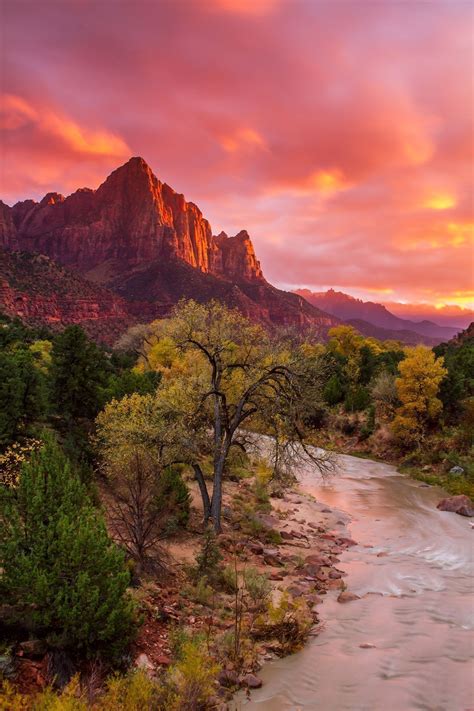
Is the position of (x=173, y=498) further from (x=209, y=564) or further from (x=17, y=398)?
(x=17, y=398)

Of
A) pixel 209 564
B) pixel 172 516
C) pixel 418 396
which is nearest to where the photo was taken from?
pixel 209 564

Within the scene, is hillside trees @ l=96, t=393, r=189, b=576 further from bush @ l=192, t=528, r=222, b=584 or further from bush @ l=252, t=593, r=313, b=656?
bush @ l=252, t=593, r=313, b=656

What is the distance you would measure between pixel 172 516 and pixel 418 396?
2551 centimetres

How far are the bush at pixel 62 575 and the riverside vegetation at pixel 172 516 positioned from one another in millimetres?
34

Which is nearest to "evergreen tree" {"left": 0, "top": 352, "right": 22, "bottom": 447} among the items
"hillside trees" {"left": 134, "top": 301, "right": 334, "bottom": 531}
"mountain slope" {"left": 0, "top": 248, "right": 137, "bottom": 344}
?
"hillside trees" {"left": 134, "top": 301, "right": 334, "bottom": 531}

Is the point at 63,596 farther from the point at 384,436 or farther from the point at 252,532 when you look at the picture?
the point at 384,436

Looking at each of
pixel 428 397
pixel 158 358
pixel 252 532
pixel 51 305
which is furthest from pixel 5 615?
pixel 51 305

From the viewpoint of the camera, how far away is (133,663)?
860cm

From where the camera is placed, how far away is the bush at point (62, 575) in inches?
311

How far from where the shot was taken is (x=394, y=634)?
36.8ft

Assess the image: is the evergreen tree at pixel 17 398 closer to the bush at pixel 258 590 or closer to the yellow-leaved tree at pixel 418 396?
the bush at pixel 258 590

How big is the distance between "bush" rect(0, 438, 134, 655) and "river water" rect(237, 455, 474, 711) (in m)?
3.22

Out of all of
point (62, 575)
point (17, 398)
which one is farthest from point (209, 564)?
point (17, 398)

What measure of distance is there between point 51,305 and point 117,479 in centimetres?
9688
